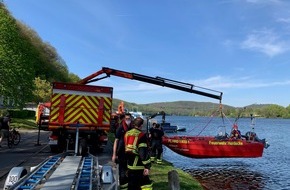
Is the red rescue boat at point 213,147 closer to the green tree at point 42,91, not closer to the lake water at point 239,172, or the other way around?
the lake water at point 239,172

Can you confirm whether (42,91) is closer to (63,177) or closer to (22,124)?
(22,124)

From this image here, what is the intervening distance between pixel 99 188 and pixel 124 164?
1.39m

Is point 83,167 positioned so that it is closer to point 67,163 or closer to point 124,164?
point 67,163

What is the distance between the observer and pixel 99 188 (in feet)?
Answer: 22.2

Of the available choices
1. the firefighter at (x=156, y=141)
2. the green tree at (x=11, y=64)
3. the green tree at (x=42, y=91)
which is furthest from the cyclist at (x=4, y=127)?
the green tree at (x=42, y=91)

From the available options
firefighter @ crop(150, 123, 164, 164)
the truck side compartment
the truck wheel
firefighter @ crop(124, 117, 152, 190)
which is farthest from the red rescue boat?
firefighter @ crop(124, 117, 152, 190)

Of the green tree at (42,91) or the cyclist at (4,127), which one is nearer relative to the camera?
the cyclist at (4,127)

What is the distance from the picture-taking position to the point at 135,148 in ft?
24.1

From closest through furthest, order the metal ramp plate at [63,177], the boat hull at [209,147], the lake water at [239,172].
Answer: the metal ramp plate at [63,177] → the lake water at [239,172] → the boat hull at [209,147]

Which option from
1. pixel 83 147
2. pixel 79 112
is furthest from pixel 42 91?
pixel 83 147

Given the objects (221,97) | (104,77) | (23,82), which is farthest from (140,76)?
(23,82)

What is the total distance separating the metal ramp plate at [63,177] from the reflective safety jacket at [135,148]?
125cm

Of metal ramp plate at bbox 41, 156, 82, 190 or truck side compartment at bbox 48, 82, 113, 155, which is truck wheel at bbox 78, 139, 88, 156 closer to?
truck side compartment at bbox 48, 82, 113, 155

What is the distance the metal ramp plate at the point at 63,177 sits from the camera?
6.47m
